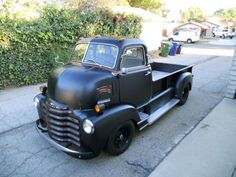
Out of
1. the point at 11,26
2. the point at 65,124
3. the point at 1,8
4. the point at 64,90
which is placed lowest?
the point at 65,124

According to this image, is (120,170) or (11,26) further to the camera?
(11,26)

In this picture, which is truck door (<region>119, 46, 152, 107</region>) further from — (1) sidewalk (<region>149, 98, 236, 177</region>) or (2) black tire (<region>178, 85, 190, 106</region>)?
(2) black tire (<region>178, 85, 190, 106</region>)

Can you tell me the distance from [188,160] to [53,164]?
237 cm

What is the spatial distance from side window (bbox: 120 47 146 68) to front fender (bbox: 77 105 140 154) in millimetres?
866

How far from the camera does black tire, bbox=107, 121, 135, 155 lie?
11.8 feet

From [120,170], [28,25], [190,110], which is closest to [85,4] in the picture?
[28,25]

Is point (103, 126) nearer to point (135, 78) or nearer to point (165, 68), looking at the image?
point (135, 78)

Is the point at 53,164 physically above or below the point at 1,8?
below

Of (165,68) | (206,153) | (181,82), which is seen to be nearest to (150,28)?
(165,68)

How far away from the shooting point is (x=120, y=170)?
3475 mm

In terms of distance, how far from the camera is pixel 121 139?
3.88 m

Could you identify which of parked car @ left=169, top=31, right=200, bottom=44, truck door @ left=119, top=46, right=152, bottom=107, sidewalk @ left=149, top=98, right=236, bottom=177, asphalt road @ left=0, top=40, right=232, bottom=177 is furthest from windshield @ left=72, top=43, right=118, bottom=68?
parked car @ left=169, top=31, right=200, bottom=44

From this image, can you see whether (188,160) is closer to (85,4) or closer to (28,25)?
(28,25)

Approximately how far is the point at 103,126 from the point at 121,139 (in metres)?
0.76
